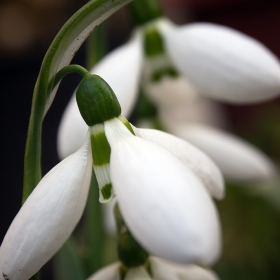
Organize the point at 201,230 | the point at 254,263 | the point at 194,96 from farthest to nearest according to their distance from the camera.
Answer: the point at 254,263 → the point at 194,96 → the point at 201,230

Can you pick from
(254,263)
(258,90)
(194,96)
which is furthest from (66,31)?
(254,263)

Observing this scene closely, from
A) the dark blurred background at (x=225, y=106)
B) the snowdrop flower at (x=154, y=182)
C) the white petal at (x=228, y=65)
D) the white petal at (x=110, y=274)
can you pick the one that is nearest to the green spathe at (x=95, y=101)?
the snowdrop flower at (x=154, y=182)

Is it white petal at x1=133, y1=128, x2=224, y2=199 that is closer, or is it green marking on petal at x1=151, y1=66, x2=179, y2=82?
white petal at x1=133, y1=128, x2=224, y2=199

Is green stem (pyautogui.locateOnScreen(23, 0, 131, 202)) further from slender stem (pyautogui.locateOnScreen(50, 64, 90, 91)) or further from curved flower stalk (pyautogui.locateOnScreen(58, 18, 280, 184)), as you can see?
curved flower stalk (pyautogui.locateOnScreen(58, 18, 280, 184))

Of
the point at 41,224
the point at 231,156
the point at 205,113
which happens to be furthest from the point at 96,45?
the point at 205,113

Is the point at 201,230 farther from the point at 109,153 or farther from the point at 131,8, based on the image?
the point at 131,8

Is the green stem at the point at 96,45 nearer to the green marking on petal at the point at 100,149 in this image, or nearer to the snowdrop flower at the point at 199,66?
the snowdrop flower at the point at 199,66

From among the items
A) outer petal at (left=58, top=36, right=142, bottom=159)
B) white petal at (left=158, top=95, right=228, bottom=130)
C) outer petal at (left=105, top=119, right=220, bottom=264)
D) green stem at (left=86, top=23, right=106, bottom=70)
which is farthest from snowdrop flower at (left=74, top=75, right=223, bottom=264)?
white petal at (left=158, top=95, right=228, bottom=130)
